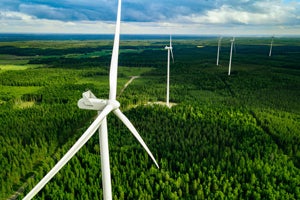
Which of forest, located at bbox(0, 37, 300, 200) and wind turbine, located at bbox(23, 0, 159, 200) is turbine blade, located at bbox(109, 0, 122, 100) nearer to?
wind turbine, located at bbox(23, 0, 159, 200)

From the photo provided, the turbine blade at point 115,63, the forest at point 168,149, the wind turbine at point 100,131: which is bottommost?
the forest at point 168,149

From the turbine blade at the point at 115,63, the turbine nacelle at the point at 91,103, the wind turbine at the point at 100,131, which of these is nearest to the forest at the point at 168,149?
the wind turbine at the point at 100,131

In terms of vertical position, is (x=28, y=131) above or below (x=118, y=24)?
below

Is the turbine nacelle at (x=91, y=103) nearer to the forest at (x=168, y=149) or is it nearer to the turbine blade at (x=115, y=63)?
the turbine blade at (x=115, y=63)

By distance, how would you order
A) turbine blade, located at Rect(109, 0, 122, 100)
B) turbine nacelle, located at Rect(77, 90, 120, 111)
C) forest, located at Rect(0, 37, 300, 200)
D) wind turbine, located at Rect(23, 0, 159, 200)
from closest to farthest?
1. wind turbine, located at Rect(23, 0, 159, 200)
2. turbine nacelle, located at Rect(77, 90, 120, 111)
3. turbine blade, located at Rect(109, 0, 122, 100)
4. forest, located at Rect(0, 37, 300, 200)

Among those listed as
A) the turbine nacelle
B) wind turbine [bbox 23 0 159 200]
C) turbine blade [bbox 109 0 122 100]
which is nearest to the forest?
wind turbine [bbox 23 0 159 200]

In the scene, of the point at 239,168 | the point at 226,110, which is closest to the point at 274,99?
the point at 226,110

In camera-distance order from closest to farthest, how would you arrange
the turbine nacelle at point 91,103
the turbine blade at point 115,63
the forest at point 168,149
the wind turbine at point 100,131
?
the wind turbine at point 100,131, the turbine nacelle at point 91,103, the turbine blade at point 115,63, the forest at point 168,149

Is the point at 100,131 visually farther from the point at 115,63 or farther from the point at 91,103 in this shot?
the point at 115,63

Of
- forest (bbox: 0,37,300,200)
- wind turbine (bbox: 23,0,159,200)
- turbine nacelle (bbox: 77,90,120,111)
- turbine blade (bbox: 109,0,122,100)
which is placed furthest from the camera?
forest (bbox: 0,37,300,200)

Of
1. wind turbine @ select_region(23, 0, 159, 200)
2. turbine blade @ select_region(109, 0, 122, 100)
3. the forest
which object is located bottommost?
the forest

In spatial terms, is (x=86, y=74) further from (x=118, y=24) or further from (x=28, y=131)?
(x=118, y=24)
